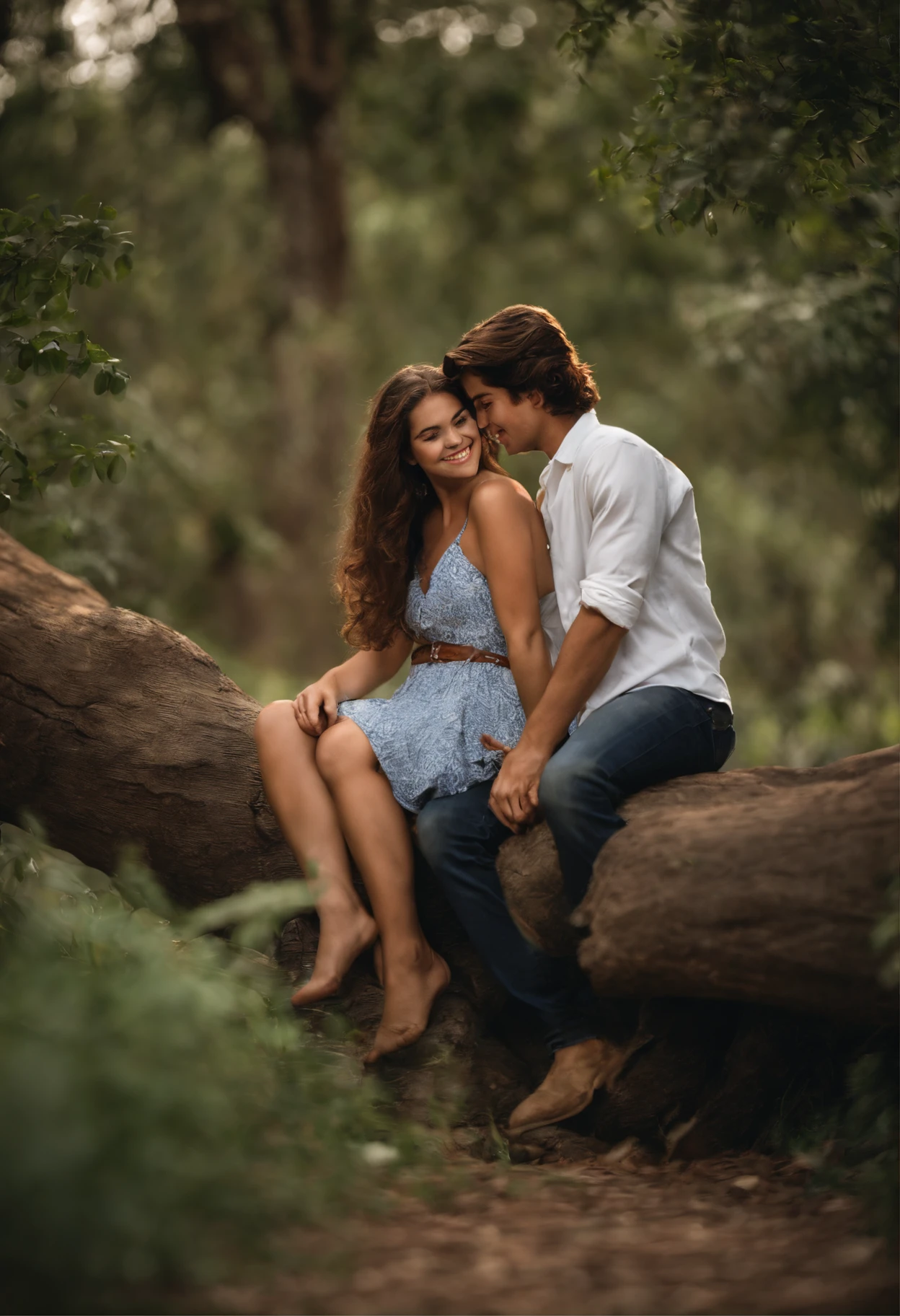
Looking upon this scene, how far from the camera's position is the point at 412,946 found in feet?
10.7

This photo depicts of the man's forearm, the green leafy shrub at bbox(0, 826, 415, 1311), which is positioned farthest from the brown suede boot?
the man's forearm

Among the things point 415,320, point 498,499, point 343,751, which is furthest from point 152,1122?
point 415,320

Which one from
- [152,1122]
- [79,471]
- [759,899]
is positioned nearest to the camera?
[152,1122]

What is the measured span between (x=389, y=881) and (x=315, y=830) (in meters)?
0.25

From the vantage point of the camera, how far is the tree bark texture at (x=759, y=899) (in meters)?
2.52

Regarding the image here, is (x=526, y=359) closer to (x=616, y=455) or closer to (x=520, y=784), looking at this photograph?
(x=616, y=455)

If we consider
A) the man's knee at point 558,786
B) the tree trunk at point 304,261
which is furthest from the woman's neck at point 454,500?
the tree trunk at point 304,261

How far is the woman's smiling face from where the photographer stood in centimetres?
342

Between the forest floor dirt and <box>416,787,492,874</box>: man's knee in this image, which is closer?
the forest floor dirt

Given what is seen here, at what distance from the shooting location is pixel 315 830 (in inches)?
132

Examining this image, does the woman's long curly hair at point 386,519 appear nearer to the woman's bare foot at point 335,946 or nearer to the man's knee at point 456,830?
the man's knee at point 456,830

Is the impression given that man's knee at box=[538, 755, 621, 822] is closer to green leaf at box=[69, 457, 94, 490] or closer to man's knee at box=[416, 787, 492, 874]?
man's knee at box=[416, 787, 492, 874]

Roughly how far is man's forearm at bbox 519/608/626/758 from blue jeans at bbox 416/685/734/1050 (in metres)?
0.06

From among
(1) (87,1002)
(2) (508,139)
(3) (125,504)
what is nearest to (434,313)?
(2) (508,139)
